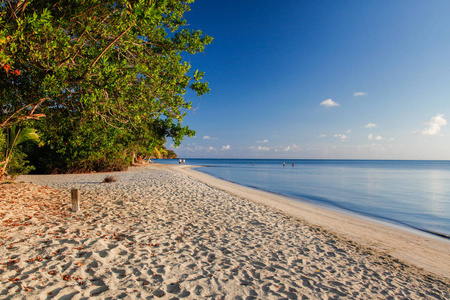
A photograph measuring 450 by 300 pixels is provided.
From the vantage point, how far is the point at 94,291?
12.6 ft

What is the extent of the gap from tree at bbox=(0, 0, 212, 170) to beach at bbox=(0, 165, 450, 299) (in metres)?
2.97

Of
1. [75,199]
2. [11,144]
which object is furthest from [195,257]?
[11,144]

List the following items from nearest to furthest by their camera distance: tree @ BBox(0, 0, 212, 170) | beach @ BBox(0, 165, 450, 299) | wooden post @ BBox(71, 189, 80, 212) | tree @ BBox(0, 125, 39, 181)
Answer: beach @ BBox(0, 165, 450, 299), tree @ BBox(0, 0, 212, 170), wooden post @ BBox(71, 189, 80, 212), tree @ BBox(0, 125, 39, 181)

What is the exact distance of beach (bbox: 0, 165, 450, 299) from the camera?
4.11m

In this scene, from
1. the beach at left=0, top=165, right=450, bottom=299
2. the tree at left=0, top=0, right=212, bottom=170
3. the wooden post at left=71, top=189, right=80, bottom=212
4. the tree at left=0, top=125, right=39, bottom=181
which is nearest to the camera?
the beach at left=0, top=165, right=450, bottom=299

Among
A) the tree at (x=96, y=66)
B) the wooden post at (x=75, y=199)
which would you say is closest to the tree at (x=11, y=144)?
the tree at (x=96, y=66)

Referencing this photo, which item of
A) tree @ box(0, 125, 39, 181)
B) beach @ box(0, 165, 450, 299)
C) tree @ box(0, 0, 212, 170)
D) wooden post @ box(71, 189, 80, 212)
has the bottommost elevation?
beach @ box(0, 165, 450, 299)

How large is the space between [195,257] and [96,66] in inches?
217

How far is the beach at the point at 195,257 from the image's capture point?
162 inches

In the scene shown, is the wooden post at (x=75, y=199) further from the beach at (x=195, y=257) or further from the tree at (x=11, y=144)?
the tree at (x=11, y=144)

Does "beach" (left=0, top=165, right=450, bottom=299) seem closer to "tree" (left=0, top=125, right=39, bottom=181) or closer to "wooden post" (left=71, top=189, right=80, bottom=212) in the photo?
"wooden post" (left=71, top=189, right=80, bottom=212)

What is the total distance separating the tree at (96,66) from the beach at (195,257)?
297cm

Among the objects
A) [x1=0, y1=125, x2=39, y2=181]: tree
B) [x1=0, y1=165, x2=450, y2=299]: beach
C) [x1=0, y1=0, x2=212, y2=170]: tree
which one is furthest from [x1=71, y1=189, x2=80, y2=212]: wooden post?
[x1=0, y1=125, x2=39, y2=181]: tree

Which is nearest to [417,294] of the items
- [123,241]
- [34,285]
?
[123,241]
